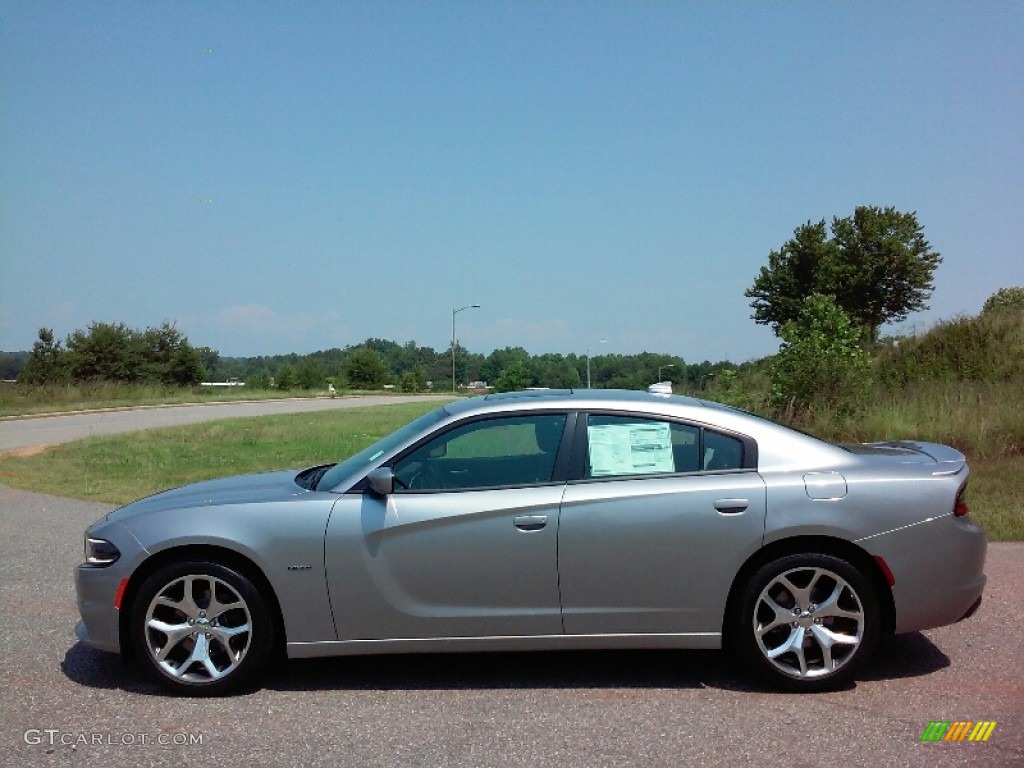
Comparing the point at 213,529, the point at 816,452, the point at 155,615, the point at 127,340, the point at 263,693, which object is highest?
the point at 127,340

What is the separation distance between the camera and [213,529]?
4750mm

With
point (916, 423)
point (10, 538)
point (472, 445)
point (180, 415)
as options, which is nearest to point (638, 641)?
point (472, 445)

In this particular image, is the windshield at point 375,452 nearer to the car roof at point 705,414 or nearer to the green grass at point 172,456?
the car roof at point 705,414

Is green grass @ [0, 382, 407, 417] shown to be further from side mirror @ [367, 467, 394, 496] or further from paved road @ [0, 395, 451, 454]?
side mirror @ [367, 467, 394, 496]

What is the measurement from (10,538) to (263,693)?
5.39 metres

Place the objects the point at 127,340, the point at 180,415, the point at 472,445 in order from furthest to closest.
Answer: the point at 127,340
the point at 180,415
the point at 472,445

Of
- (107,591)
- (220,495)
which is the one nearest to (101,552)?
(107,591)

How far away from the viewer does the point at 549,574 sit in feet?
15.4

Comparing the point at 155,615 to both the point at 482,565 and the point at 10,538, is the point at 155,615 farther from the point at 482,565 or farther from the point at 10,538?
the point at 10,538

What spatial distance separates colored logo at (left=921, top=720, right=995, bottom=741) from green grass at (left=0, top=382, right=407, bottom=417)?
110ft

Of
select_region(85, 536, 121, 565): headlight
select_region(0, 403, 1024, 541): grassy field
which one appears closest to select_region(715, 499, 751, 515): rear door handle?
select_region(85, 536, 121, 565): headlight

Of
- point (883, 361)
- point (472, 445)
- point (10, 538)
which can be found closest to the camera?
point (472, 445)

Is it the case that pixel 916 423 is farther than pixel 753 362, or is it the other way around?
pixel 753 362

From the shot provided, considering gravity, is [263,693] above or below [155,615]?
below
